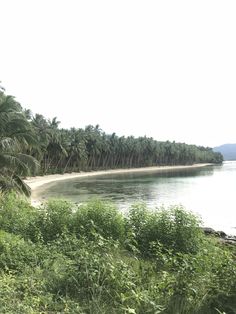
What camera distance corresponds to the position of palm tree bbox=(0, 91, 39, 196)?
78.7 ft

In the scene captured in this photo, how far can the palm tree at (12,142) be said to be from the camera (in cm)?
2398

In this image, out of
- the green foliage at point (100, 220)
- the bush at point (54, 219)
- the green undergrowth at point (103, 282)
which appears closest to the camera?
the green undergrowth at point (103, 282)

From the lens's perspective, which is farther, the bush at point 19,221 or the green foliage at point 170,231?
the bush at point 19,221

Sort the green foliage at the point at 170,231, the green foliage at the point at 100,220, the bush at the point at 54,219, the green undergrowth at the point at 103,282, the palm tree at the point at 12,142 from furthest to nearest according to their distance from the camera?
the palm tree at the point at 12,142 < the bush at the point at 54,219 < the green foliage at the point at 100,220 < the green foliage at the point at 170,231 < the green undergrowth at the point at 103,282

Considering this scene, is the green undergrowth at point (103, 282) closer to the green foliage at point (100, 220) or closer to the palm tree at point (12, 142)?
Result: the green foliage at point (100, 220)

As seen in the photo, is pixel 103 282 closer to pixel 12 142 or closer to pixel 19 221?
pixel 19 221

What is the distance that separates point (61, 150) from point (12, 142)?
178 ft

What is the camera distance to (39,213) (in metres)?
13.0

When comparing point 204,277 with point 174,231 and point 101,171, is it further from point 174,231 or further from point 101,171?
point 101,171

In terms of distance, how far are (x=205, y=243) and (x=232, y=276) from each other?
5.45m

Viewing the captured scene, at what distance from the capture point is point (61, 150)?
255 ft

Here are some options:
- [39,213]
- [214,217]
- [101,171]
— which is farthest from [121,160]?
[39,213]

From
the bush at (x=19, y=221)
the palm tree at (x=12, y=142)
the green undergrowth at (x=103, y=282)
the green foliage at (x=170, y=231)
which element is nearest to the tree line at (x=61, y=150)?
the palm tree at (x=12, y=142)

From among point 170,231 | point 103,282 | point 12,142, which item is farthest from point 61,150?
point 103,282
